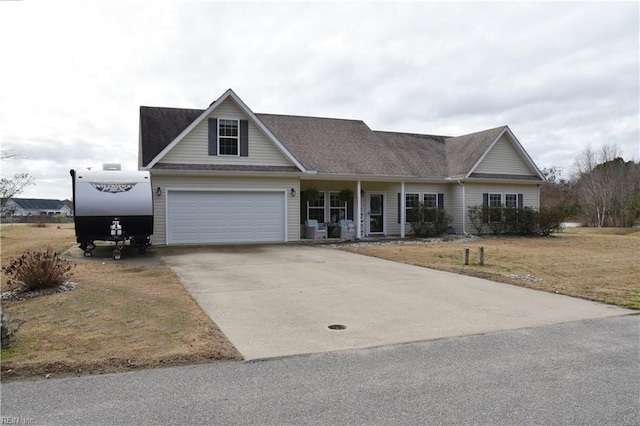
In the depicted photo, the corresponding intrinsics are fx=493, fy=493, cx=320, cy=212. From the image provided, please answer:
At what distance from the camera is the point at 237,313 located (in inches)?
304

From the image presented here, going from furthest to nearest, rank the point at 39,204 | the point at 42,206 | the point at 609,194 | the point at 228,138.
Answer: the point at 39,204 < the point at 42,206 < the point at 609,194 < the point at 228,138

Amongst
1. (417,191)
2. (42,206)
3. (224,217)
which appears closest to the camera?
(224,217)

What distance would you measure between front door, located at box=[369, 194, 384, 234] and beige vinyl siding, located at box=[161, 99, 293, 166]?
590 cm

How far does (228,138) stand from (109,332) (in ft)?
45.2

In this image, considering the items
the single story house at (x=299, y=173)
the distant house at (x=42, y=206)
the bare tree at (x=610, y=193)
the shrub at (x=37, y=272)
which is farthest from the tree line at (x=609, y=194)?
the distant house at (x=42, y=206)

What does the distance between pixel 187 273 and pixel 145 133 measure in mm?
10392

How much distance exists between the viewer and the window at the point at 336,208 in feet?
76.5

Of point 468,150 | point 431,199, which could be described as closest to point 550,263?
point 431,199

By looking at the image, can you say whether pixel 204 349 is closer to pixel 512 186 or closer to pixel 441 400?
pixel 441 400

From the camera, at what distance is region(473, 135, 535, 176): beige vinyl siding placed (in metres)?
25.5

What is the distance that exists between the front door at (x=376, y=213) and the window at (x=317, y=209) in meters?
2.63

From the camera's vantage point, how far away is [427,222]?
23.7m

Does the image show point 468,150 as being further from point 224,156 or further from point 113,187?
point 113,187

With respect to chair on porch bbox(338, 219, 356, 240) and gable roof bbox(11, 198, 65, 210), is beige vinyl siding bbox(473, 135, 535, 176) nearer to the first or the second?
chair on porch bbox(338, 219, 356, 240)
